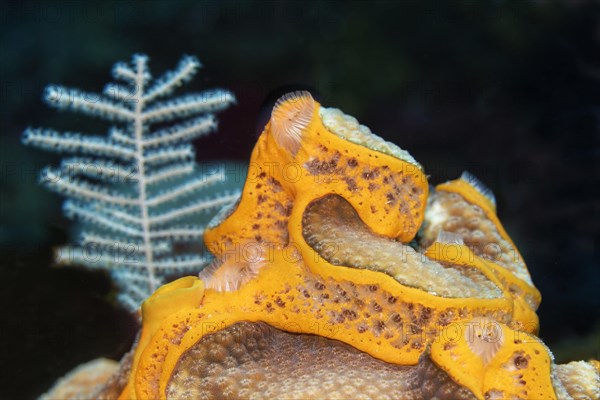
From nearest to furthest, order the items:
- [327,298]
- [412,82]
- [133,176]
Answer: [327,298], [133,176], [412,82]

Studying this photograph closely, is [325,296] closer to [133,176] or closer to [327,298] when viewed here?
[327,298]

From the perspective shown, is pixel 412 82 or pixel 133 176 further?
pixel 412 82

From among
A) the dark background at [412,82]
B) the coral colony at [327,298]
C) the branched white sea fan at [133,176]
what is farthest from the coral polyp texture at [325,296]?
the dark background at [412,82]

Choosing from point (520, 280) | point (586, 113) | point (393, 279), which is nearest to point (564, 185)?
point (586, 113)

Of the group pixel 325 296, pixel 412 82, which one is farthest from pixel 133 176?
pixel 412 82

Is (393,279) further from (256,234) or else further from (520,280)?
(520,280)

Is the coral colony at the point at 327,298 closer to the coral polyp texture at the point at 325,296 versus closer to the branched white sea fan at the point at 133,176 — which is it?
the coral polyp texture at the point at 325,296
